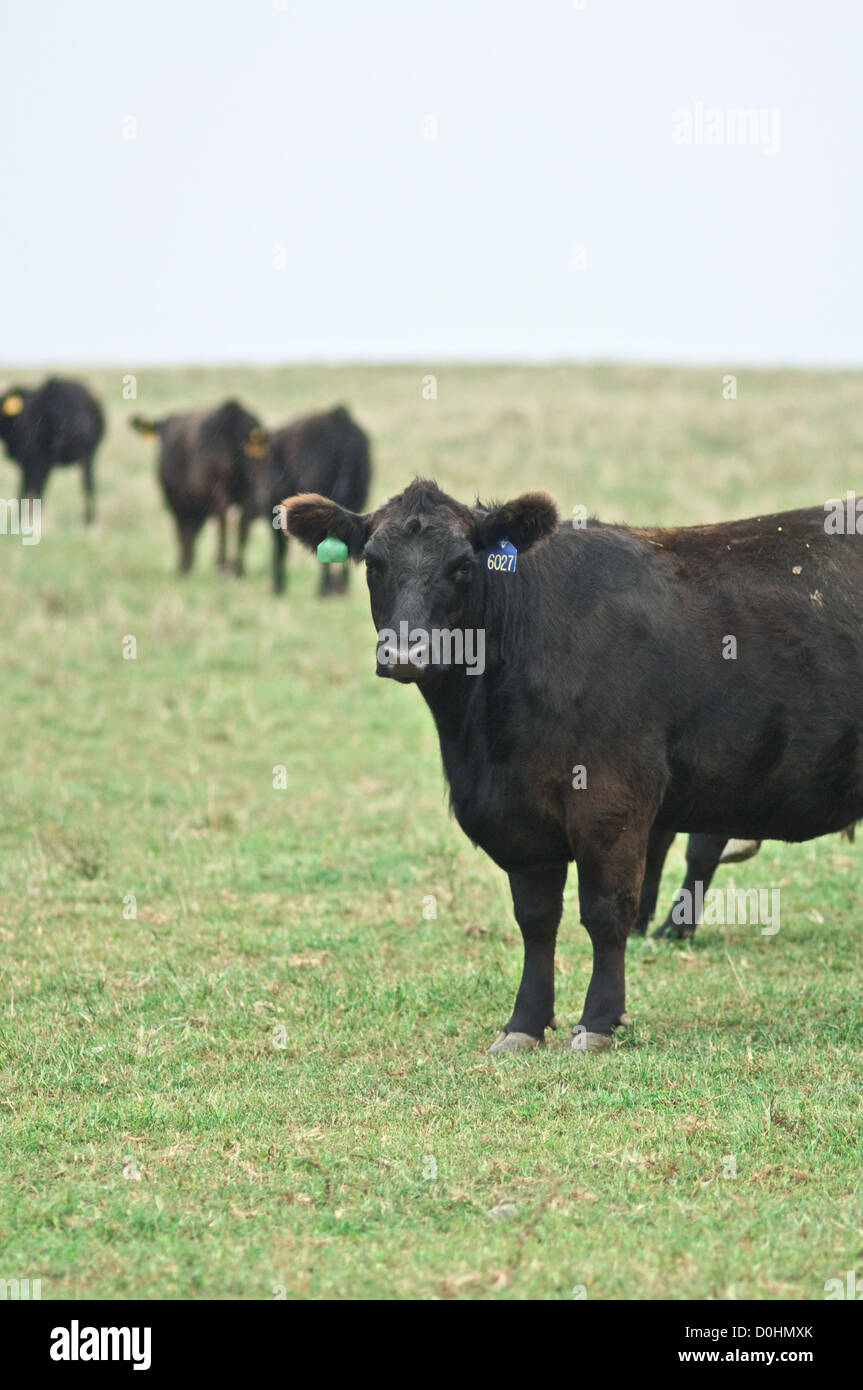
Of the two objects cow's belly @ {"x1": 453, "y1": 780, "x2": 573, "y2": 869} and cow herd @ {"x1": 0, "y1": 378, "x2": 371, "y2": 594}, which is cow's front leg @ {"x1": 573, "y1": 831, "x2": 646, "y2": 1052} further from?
cow herd @ {"x1": 0, "y1": 378, "x2": 371, "y2": 594}

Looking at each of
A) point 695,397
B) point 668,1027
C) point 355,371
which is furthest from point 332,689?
point 355,371

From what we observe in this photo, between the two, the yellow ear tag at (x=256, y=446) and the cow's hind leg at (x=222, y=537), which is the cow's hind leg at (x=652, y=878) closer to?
the cow's hind leg at (x=222, y=537)

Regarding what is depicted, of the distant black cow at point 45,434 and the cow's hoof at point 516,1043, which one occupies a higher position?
the distant black cow at point 45,434

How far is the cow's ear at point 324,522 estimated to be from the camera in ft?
23.9

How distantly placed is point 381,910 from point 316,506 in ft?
10.3

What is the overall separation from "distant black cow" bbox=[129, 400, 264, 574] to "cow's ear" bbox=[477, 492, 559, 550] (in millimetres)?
15135

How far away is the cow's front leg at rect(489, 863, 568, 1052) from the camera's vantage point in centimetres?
735

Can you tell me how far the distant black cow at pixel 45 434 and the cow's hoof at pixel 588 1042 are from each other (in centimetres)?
2125

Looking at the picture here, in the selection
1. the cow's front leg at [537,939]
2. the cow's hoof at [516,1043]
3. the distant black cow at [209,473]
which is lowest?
the cow's hoof at [516,1043]

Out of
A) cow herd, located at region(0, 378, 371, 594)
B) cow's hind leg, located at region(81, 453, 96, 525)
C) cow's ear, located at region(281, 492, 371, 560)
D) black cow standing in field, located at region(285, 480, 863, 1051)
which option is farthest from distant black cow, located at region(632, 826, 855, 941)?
cow's hind leg, located at region(81, 453, 96, 525)

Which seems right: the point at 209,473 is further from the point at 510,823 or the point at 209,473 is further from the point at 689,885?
the point at 510,823

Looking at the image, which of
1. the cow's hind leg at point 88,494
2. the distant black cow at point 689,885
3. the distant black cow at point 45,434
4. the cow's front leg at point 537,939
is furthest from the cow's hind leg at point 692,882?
the distant black cow at point 45,434

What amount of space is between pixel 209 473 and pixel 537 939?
16332 millimetres

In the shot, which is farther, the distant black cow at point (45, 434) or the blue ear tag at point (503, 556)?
the distant black cow at point (45, 434)
